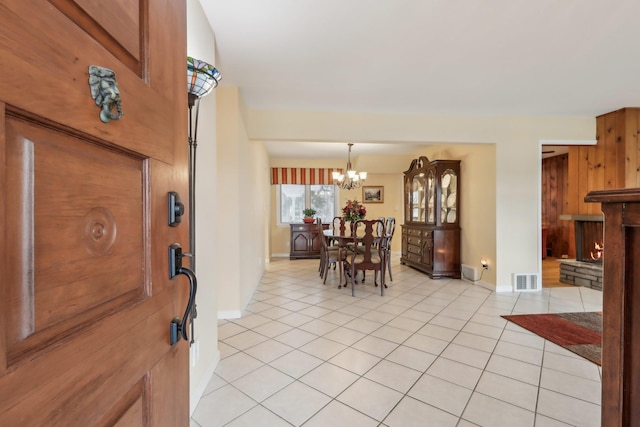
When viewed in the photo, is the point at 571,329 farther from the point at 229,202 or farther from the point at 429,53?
the point at 229,202

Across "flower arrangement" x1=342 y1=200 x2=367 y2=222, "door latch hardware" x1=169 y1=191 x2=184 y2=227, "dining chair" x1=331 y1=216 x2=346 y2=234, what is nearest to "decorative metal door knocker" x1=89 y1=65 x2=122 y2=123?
"door latch hardware" x1=169 y1=191 x2=184 y2=227

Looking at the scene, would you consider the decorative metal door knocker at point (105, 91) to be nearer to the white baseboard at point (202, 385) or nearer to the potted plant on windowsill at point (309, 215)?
the white baseboard at point (202, 385)

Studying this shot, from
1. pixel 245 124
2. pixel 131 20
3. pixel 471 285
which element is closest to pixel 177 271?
pixel 131 20

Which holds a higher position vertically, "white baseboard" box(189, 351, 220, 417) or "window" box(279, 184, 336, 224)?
"window" box(279, 184, 336, 224)

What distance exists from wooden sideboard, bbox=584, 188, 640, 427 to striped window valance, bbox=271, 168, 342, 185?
646 centimetres

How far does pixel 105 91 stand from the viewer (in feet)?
1.59

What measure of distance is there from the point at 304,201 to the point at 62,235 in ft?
23.5

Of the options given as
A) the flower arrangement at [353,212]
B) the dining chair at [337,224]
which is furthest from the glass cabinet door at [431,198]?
the dining chair at [337,224]

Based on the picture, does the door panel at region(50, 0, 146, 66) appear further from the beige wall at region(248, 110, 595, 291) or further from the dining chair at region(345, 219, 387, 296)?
the beige wall at region(248, 110, 595, 291)

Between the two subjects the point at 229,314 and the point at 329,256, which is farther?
the point at 329,256

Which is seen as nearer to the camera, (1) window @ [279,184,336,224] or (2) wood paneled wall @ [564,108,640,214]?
(2) wood paneled wall @ [564,108,640,214]

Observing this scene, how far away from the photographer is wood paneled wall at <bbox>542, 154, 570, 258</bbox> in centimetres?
667

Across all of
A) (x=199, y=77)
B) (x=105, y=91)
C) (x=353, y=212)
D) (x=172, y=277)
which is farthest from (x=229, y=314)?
(x=105, y=91)

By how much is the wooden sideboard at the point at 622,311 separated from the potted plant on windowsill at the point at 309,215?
626 cm
